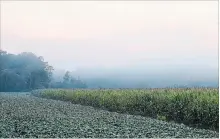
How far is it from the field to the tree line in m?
69.4

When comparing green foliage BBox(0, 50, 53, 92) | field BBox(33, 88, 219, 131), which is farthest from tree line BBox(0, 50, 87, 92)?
field BBox(33, 88, 219, 131)

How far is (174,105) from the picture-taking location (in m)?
24.1

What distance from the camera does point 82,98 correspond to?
43750 mm

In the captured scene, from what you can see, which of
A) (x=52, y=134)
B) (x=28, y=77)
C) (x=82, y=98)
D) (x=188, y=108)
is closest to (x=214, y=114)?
(x=188, y=108)

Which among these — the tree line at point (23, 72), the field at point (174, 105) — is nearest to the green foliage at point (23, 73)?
the tree line at point (23, 72)

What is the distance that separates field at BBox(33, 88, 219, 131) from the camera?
2052cm

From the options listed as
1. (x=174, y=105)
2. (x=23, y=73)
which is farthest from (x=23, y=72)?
(x=174, y=105)

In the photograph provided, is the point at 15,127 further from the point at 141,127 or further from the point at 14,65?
the point at 14,65

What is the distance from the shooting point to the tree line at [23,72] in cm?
10288

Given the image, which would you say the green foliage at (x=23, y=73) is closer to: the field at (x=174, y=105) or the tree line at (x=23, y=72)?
the tree line at (x=23, y=72)

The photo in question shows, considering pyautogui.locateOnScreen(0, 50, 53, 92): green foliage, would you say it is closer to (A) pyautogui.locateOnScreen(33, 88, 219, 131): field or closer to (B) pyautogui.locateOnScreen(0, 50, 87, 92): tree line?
(B) pyautogui.locateOnScreen(0, 50, 87, 92): tree line

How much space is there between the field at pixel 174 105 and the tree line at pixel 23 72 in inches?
2731

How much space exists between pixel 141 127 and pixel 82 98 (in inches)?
992

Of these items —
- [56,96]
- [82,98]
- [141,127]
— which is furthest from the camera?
[56,96]
